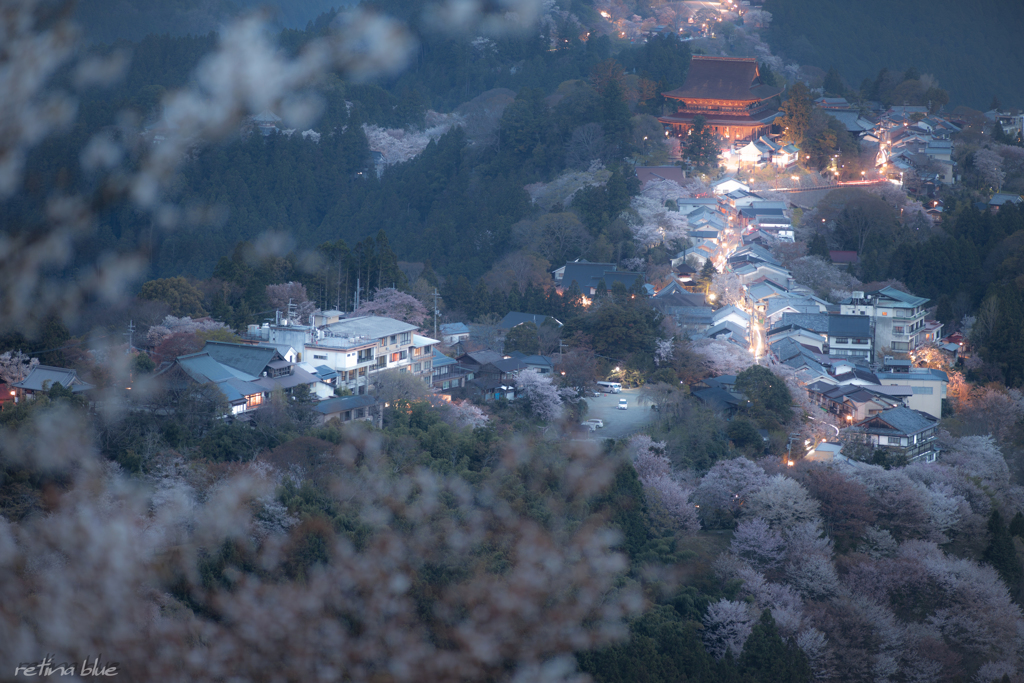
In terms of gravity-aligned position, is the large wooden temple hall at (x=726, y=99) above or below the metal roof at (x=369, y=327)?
above

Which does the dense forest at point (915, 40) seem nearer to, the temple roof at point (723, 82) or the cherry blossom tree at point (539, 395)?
the temple roof at point (723, 82)

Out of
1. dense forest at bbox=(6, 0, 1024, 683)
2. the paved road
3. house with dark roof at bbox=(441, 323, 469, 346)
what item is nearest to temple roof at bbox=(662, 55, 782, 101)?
dense forest at bbox=(6, 0, 1024, 683)

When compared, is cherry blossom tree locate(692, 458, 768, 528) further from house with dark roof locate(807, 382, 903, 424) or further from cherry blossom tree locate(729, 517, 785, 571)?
house with dark roof locate(807, 382, 903, 424)

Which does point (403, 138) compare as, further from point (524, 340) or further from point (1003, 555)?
point (1003, 555)

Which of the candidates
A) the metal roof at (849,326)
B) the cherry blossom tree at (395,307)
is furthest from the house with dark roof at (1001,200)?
the cherry blossom tree at (395,307)

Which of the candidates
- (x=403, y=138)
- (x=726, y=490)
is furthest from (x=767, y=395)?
(x=403, y=138)

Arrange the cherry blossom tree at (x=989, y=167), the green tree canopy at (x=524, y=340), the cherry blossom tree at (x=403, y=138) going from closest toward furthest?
the green tree canopy at (x=524, y=340), the cherry blossom tree at (x=989, y=167), the cherry blossom tree at (x=403, y=138)

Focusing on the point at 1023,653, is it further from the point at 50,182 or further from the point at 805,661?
the point at 50,182
